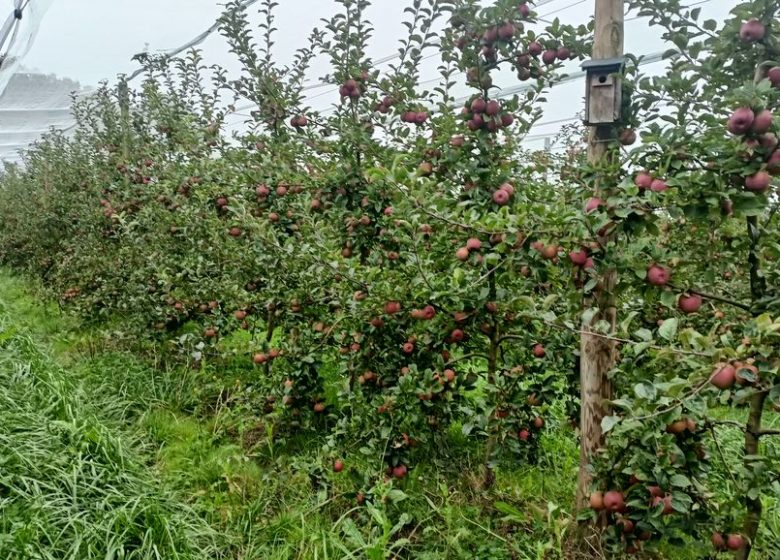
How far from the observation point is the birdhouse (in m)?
1.44

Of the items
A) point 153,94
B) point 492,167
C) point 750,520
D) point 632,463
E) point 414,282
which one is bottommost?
point 750,520

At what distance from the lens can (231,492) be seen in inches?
86.0

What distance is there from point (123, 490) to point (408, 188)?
1.50 m

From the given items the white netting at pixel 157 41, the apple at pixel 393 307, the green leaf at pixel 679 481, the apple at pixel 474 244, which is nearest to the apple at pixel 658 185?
the apple at pixel 474 244

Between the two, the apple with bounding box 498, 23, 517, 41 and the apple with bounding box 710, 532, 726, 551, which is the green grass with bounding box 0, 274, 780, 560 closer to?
the apple with bounding box 710, 532, 726, 551

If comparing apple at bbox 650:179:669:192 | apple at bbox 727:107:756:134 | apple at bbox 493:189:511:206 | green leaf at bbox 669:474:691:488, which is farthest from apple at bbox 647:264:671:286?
apple at bbox 493:189:511:206

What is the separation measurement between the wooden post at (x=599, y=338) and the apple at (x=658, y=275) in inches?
6.2

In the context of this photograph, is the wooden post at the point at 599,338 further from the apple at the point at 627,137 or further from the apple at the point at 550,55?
the apple at the point at 550,55

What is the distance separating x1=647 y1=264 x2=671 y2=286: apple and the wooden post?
0.51 ft

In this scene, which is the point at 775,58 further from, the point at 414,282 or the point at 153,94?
the point at 153,94

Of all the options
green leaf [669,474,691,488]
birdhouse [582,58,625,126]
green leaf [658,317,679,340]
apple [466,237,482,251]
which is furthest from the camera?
apple [466,237,482,251]

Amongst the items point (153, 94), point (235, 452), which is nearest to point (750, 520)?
point (235, 452)

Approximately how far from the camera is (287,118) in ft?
9.39

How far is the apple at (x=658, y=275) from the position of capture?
1.31 m
